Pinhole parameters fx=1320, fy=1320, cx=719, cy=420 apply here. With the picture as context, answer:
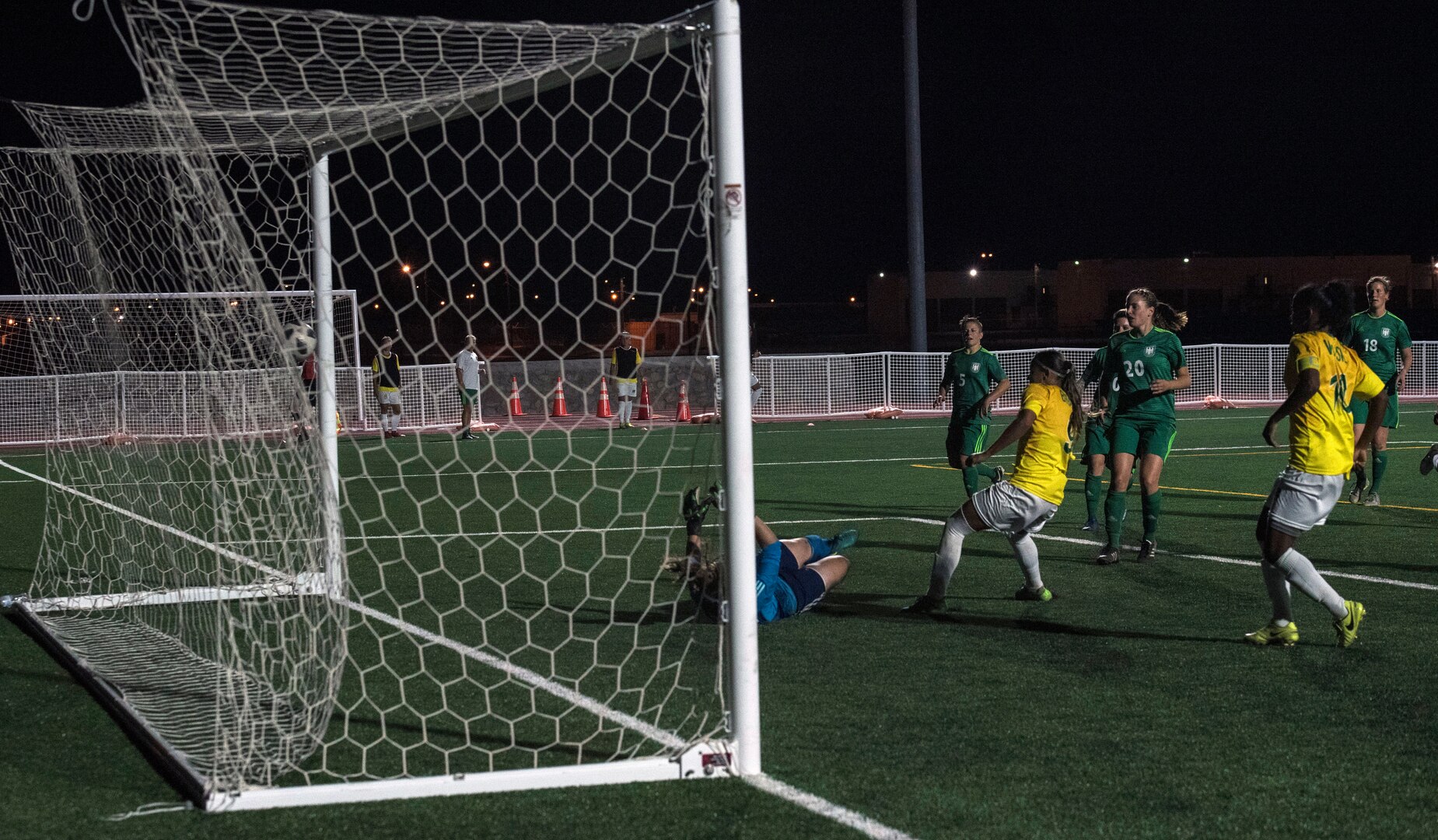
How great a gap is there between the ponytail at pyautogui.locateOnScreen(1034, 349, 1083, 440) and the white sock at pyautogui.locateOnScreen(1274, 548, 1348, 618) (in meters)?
1.54

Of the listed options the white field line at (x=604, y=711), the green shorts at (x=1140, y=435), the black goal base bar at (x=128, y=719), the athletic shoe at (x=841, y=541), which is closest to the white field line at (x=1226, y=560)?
the green shorts at (x=1140, y=435)

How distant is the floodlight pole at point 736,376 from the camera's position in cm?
429

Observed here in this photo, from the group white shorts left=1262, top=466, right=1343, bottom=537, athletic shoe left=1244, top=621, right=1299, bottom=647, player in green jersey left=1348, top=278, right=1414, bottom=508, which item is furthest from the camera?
player in green jersey left=1348, top=278, right=1414, bottom=508

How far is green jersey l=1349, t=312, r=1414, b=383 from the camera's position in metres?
11.1

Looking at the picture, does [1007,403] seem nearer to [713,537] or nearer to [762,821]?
[713,537]

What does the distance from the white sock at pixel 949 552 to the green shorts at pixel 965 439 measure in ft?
12.8

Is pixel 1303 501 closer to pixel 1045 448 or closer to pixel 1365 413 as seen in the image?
pixel 1045 448

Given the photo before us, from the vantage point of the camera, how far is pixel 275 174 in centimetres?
832

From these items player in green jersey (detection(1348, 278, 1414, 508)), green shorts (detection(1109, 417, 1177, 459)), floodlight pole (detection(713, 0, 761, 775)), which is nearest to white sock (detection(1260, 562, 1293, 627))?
green shorts (detection(1109, 417, 1177, 459))

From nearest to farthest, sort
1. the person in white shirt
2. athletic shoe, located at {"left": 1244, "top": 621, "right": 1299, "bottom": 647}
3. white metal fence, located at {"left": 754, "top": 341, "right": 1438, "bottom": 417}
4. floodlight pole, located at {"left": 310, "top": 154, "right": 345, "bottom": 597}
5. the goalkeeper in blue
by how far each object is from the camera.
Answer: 1. floodlight pole, located at {"left": 310, "top": 154, "right": 345, "bottom": 597}
2. athletic shoe, located at {"left": 1244, "top": 621, "right": 1299, "bottom": 647}
3. the goalkeeper in blue
4. the person in white shirt
5. white metal fence, located at {"left": 754, "top": 341, "right": 1438, "bottom": 417}

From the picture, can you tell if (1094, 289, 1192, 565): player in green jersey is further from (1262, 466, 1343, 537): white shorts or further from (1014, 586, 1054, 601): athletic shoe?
(1262, 466, 1343, 537): white shorts

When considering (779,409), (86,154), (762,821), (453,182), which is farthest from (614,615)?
(779,409)

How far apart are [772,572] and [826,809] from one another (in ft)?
9.85

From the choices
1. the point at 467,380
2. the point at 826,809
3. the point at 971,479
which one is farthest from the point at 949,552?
the point at 467,380
